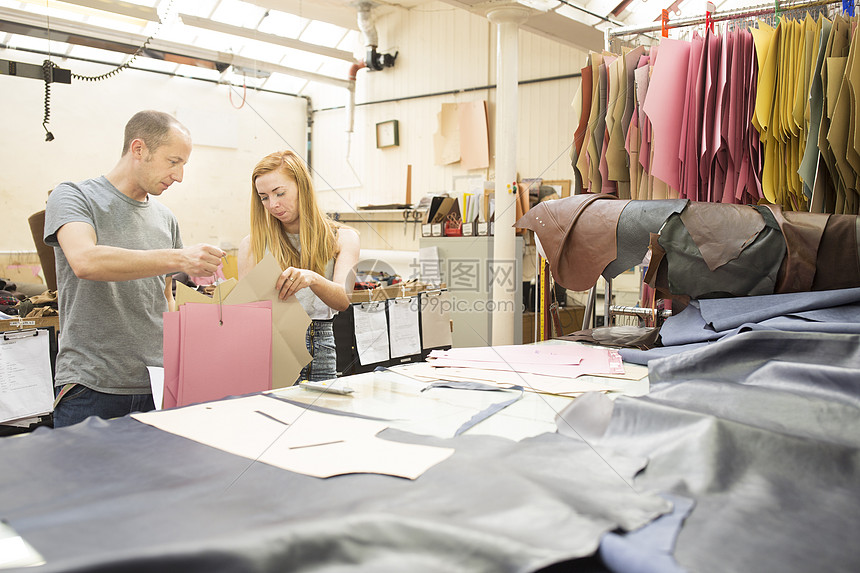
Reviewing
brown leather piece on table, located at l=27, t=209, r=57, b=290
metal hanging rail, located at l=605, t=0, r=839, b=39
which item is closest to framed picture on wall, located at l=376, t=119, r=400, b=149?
brown leather piece on table, located at l=27, t=209, r=57, b=290

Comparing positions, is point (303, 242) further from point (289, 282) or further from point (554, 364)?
point (554, 364)

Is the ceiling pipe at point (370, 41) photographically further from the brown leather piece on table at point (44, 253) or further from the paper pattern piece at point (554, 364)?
the paper pattern piece at point (554, 364)

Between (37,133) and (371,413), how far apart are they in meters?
7.74

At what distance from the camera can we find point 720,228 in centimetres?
166

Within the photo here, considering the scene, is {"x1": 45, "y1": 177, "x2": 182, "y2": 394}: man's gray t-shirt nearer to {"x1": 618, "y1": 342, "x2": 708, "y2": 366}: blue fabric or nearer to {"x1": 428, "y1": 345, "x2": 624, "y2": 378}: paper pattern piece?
{"x1": 428, "y1": 345, "x2": 624, "y2": 378}: paper pattern piece

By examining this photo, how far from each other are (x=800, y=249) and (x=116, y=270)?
184 cm

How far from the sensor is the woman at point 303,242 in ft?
6.83

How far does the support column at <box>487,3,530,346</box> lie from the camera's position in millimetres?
4273

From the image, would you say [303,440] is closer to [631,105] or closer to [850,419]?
[850,419]

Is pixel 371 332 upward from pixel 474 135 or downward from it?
downward

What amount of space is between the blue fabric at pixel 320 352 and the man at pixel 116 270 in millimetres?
468

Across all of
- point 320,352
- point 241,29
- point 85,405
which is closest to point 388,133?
point 241,29

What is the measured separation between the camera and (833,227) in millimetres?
1570

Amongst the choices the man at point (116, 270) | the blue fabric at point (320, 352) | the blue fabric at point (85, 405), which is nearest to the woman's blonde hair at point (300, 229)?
the blue fabric at point (320, 352)
